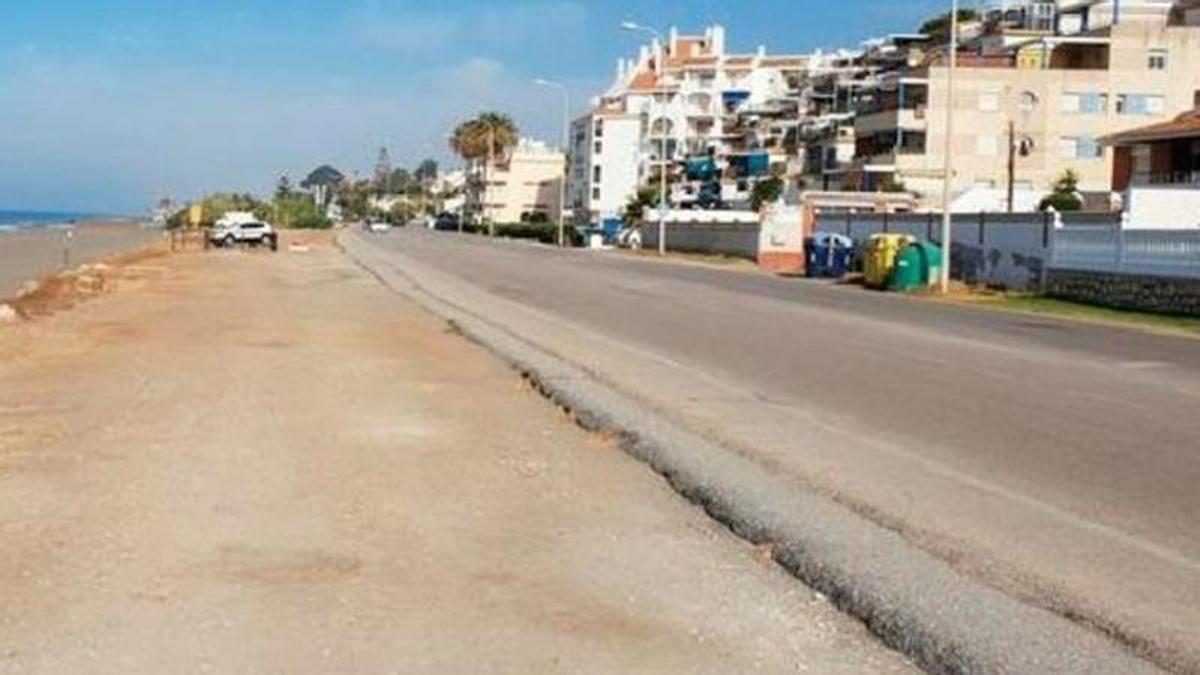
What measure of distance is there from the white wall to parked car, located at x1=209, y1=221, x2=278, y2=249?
1745 inches

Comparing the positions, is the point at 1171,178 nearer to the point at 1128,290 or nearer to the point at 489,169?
the point at 1128,290

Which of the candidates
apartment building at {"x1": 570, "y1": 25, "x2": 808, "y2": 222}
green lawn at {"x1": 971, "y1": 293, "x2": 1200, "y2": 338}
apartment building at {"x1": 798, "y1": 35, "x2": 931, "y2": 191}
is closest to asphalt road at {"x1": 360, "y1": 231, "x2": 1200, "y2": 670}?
green lawn at {"x1": 971, "y1": 293, "x2": 1200, "y2": 338}

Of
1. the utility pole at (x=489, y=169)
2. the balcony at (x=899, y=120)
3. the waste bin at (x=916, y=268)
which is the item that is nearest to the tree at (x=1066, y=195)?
the balcony at (x=899, y=120)

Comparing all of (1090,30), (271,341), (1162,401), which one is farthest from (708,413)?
(1090,30)

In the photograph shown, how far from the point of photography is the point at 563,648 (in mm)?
6426

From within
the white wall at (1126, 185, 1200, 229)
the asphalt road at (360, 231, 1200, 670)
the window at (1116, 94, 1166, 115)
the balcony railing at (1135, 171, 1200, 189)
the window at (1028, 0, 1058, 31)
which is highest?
the window at (1028, 0, 1058, 31)

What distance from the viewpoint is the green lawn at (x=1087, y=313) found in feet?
107

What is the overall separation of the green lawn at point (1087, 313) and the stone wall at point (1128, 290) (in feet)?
1.07

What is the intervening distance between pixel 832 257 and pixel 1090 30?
70.9 m

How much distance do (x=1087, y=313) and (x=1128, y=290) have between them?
1846 mm

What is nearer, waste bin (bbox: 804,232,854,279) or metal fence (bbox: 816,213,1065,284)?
metal fence (bbox: 816,213,1065,284)

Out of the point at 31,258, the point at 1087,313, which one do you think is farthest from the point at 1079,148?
the point at 1087,313

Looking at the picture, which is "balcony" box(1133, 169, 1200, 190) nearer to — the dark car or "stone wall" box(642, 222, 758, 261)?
"stone wall" box(642, 222, 758, 261)

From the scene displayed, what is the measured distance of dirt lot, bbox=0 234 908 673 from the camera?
252 inches
